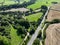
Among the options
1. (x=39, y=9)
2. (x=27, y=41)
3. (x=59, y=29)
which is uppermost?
(x=59, y=29)

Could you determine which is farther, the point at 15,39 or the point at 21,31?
the point at 21,31

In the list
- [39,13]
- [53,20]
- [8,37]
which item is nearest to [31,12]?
[39,13]

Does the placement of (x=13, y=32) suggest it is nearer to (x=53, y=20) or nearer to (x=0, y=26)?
(x=0, y=26)

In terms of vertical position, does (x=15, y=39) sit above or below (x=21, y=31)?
above

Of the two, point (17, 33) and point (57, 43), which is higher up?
point (57, 43)

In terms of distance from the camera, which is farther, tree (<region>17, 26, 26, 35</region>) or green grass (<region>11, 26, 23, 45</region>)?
tree (<region>17, 26, 26, 35</region>)

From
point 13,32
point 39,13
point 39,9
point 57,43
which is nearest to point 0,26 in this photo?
point 13,32

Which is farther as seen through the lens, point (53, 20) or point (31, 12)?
point (31, 12)

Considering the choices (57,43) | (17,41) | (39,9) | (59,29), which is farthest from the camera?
(39,9)

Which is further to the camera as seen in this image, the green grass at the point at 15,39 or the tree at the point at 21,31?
the tree at the point at 21,31

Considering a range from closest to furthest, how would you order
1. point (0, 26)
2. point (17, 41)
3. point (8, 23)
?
point (17, 41) < point (0, 26) < point (8, 23)
